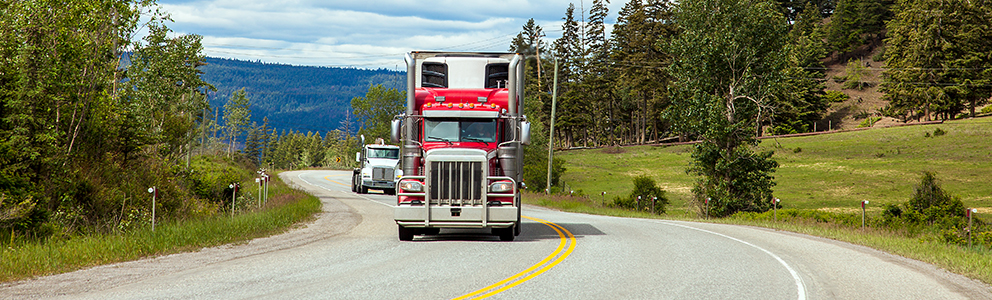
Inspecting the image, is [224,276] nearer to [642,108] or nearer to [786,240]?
[786,240]

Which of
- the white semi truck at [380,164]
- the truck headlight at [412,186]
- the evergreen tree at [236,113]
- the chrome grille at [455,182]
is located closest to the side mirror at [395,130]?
the truck headlight at [412,186]

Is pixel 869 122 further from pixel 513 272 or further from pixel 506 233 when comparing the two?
pixel 513 272

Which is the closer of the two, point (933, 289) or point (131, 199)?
point (933, 289)

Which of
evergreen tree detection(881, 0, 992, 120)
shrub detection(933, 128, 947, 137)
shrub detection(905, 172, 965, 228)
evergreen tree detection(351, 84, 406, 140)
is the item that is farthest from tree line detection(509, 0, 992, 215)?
evergreen tree detection(351, 84, 406, 140)

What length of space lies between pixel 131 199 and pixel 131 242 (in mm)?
5564

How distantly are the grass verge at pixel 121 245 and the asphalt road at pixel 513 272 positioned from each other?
18.7 inches

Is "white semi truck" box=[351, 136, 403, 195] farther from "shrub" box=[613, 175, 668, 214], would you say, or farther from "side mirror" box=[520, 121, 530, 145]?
"side mirror" box=[520, 121, 530, 145]

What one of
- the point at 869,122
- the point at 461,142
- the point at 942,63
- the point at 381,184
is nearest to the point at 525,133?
the point at 461,142

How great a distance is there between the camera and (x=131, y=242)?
1177cm

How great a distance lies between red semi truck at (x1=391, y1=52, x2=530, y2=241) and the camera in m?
13.8

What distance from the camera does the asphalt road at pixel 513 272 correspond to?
8133 millimetres

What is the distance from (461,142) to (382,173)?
2321cm

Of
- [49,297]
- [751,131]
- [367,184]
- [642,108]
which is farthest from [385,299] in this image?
[642,108]

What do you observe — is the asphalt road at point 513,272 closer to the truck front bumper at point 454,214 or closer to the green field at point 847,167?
the truck front bumper at point 454,214
